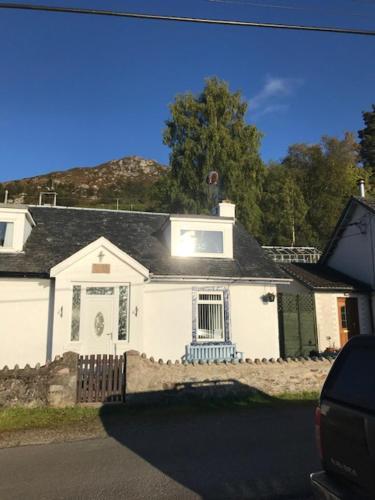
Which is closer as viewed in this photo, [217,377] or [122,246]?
[217,377]

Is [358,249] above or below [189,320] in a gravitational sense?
above

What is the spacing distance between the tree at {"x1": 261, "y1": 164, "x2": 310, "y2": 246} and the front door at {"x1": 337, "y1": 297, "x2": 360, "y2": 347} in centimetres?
2002

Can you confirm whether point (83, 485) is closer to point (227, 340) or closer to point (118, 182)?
point (227, 340)

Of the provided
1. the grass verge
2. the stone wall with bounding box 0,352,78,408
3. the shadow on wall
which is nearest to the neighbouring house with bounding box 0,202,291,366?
the stone wall with bounding box 0,352,78,408

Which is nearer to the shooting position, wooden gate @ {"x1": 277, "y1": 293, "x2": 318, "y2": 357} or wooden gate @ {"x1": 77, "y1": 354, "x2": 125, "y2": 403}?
wooden gate @ {"x1": 77, "y1": 354, "x2": 125, "y2": 403}

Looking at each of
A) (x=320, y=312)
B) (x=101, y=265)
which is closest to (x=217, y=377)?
(x=101, y=265)

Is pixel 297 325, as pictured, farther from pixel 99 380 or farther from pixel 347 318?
pixel 99 380

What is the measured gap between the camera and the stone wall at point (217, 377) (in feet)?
32.1

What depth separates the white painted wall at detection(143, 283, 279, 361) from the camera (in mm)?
14367

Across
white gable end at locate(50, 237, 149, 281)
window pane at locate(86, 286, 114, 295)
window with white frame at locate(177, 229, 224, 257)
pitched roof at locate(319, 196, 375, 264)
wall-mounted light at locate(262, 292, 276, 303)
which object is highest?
pitched roof at locate(319, 196, 375, 264)

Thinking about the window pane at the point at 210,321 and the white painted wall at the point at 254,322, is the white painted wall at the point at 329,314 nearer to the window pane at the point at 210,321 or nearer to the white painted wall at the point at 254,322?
the white painted wall at the point at 254,322

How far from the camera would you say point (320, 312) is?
17.8m

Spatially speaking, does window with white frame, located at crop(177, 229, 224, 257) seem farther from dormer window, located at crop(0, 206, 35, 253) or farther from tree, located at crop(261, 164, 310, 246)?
tree, located at crop(261, 164, 310, 246)

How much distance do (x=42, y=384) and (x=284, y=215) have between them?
109 feet
